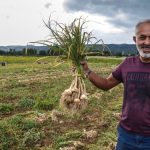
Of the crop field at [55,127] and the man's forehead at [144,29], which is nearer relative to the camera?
the man's forehead at [144,29]

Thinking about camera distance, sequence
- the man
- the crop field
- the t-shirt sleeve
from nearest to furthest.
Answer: the man < the t-shirt sleeve < the crop field

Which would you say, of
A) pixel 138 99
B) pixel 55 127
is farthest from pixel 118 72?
pixel 55 127

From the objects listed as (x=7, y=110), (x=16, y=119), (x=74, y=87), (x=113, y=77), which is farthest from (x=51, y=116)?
(x=113, y=77)

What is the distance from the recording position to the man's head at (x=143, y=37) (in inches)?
177

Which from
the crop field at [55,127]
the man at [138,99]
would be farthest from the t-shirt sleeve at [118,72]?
the crop field at [55,127]

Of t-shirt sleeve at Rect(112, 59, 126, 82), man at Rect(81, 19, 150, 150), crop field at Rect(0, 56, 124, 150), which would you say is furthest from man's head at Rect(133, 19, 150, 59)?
crop field at Rect(0, 56, 124, 150)

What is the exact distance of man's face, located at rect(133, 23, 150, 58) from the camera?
4496 millimetres

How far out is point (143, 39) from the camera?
4.56 metres

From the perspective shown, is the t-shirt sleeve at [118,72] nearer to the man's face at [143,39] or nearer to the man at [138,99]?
the man at [138,99]

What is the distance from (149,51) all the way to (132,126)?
0.72 meters

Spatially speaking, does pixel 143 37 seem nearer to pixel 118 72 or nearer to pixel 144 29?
pixel 144 29

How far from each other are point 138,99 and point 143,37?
0.60m

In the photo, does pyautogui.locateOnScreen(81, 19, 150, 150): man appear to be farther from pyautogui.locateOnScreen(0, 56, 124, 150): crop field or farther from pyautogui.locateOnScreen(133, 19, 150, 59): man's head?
pyautogui.locateOnScreen(0, 56, 124, 150): crop field

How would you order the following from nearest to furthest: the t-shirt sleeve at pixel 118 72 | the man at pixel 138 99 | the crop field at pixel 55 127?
the man at pixel 138 99 → the t-shirt sleeve at pixel 118 72 → the crop field at pixel 55 127
